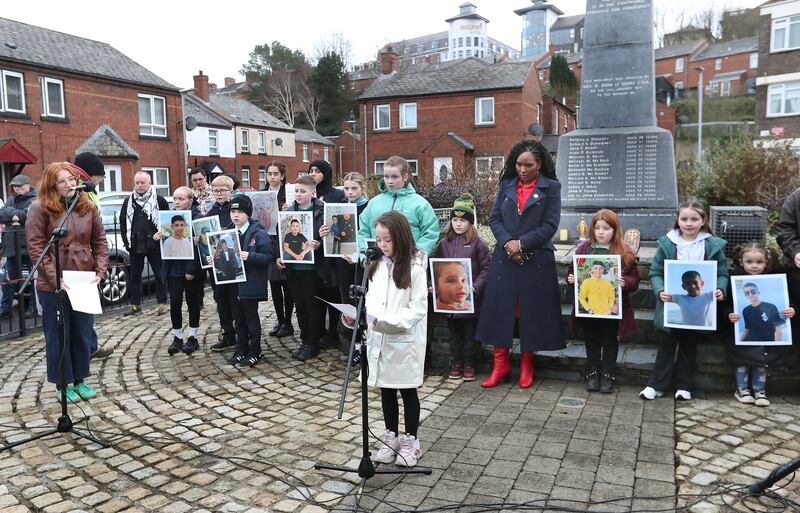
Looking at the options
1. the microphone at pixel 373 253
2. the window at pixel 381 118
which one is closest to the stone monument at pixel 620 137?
the microphone at pixel 373 253

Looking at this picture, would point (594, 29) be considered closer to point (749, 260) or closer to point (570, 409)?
point (749, 260)

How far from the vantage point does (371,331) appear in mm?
3930

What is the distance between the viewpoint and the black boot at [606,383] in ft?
17.6

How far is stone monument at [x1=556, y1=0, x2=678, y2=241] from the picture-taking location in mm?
8797

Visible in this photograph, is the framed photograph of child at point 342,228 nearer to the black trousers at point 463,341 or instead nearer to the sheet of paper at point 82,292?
the black trousers at point 463,341

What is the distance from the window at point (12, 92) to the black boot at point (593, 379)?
25573 mm

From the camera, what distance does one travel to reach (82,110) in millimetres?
26594

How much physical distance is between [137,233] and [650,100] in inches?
304

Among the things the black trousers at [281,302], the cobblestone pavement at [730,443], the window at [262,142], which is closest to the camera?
the cobblestone pavement at [730,443]

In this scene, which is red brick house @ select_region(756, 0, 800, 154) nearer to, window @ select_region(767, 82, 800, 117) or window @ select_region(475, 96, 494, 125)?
window @ select_region(767, 82, 800, 117)

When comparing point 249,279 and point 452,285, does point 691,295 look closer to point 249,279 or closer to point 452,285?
point 452,285

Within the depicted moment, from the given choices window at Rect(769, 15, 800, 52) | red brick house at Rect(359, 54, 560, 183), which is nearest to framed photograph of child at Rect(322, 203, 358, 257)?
red brick house at Rect(359, 54, 560, 183)

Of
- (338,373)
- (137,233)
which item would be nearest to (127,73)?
(137,233)

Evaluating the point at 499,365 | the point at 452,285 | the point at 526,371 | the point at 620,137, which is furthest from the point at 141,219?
the point at 620,137
